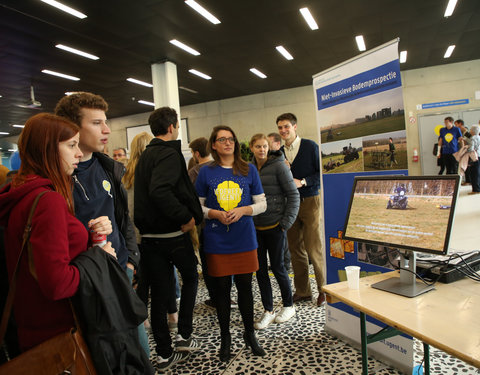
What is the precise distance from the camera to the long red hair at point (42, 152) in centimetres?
105

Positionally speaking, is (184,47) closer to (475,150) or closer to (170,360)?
(170,360)

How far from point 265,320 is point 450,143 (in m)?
8.11

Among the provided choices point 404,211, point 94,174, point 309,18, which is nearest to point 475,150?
point 309,18

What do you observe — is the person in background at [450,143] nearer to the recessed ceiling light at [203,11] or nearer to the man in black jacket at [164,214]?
the recessed ceiling light at [203,11]

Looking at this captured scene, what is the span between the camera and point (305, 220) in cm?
299

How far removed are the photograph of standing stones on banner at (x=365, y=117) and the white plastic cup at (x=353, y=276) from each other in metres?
→ 0.98

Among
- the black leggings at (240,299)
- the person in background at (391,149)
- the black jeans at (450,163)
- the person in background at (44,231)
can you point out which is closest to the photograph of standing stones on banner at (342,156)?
the person in background at (391,149)

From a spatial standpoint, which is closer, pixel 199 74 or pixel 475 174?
pixel 475 174

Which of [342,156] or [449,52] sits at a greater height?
[449,52]

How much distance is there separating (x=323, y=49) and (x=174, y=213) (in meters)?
6.66

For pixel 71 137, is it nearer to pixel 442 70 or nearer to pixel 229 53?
pixel 229 53

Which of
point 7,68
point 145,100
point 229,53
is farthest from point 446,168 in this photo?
point 7,68

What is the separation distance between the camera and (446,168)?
857 cm

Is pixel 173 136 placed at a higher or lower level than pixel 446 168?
higher
